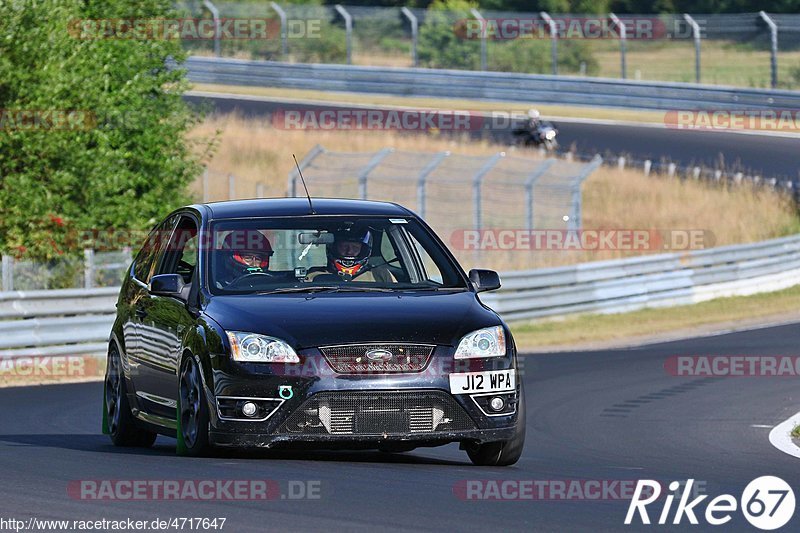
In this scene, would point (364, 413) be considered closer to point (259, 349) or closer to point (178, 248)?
point (259, 349)

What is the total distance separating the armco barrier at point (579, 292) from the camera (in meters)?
18.7

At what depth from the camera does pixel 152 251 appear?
10.7 meters

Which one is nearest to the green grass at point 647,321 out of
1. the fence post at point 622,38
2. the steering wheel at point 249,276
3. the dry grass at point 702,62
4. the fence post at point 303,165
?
the fence post at point 303,165

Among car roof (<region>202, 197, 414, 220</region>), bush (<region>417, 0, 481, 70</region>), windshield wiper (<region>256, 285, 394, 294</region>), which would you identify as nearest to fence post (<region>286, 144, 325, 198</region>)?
car roof (<region>202, 197, 414, 220</region>)

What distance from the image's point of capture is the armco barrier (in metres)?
18.7

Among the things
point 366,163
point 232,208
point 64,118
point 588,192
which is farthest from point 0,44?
point 588,192

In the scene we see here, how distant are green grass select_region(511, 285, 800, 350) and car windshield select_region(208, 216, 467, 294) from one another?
12553 mm

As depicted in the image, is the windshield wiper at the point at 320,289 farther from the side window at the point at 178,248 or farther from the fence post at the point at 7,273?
the fence post at the point at 7,273

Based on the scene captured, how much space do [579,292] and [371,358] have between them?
17028mm

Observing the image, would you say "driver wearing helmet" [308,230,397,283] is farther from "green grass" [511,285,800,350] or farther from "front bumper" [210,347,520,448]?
"green grass" [511,285,800,350]

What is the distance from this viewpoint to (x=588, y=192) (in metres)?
39.6

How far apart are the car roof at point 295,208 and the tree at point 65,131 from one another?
1368cm

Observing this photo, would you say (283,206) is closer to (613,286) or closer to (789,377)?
(789,377)

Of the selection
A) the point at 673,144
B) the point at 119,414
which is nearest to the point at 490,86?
the point at 673,144
